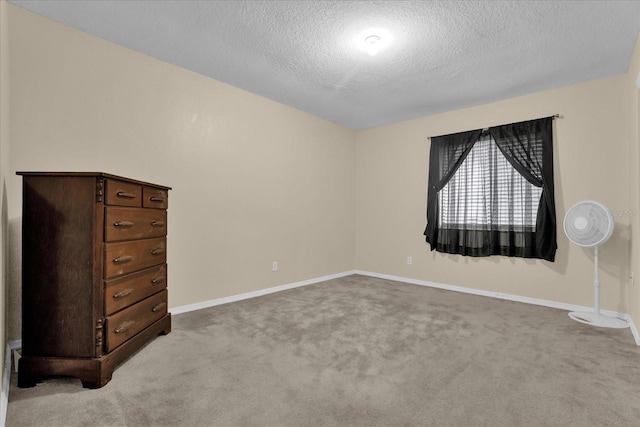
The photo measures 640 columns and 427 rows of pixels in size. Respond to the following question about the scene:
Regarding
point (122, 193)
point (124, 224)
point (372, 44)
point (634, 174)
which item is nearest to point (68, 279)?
point (124, 224)

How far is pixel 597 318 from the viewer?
306 cm

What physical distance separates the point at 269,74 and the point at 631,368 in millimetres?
3730

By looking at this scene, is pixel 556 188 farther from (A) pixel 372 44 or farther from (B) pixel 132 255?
(B) pixel 132 255

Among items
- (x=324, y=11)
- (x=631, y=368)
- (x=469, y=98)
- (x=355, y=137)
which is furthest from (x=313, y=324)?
(x=355, y=137)

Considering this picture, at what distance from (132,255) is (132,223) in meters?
0.22

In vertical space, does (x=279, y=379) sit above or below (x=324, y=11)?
below

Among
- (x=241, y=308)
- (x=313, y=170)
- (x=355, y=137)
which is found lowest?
(x=241, y=308)

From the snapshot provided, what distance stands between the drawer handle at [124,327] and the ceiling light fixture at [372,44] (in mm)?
2712

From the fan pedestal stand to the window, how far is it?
0.49 m

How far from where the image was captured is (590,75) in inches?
128

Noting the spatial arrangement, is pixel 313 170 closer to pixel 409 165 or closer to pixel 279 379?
pixel 409 165

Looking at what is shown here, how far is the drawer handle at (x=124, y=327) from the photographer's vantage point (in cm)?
198

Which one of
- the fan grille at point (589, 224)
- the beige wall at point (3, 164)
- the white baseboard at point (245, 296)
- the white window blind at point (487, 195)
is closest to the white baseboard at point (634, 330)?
the fan grille at point (589, 224)

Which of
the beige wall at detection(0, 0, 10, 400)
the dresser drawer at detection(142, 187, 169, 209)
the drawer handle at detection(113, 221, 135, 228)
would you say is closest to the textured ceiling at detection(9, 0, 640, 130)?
the beige wall at detection(0, 0, 10, 400)
